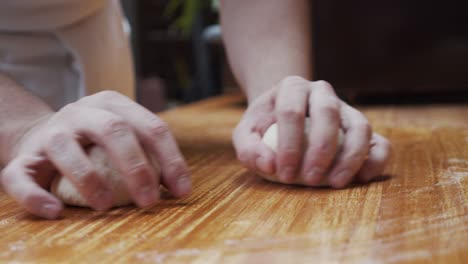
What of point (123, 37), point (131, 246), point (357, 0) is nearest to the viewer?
point (131, 246)

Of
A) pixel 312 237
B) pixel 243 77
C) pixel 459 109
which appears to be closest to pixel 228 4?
pixel 243 77

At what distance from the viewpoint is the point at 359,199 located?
0.69 m

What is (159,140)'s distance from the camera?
0.65 meters

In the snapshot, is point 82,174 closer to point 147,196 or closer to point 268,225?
point 147,196

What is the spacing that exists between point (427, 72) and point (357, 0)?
39 centimetres

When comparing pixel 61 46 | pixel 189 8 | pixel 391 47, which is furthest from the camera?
pixel 189 8

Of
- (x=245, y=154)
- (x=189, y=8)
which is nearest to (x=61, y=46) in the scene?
(x=245, y=154)

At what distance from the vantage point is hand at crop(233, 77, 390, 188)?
0.70m

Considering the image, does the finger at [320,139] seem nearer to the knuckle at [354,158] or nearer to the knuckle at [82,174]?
the knuckle at [354,158]

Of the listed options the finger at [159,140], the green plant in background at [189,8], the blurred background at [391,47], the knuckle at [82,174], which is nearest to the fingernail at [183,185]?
the finger at [159,140]

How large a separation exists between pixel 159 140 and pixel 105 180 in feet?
0.24

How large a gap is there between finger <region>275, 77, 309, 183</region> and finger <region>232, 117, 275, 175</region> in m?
0.02

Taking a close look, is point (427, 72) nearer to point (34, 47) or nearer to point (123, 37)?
point (123, 37)

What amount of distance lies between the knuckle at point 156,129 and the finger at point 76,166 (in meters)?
0.08
